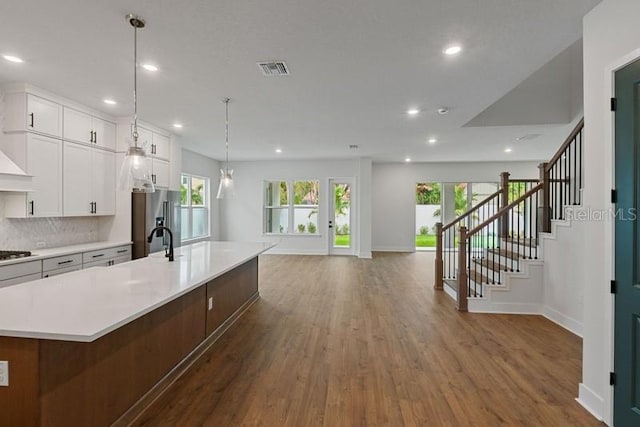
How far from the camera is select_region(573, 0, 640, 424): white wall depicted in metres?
2.02

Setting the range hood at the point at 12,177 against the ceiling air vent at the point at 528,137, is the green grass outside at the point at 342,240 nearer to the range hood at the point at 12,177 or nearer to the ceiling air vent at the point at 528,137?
the ceiling air vent at the point at 528,137

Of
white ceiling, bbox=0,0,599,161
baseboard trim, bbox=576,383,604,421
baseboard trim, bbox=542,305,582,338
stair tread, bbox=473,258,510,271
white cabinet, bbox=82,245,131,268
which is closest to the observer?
baseboard trim, bbox=576,383,604,421

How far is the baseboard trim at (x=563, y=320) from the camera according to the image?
356 centimetres

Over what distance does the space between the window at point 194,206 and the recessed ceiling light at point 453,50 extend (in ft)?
20.9

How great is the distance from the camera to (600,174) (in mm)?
2125

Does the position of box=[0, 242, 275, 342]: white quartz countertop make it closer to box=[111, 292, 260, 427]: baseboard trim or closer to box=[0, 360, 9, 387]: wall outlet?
box=[0, 360, 9, 387]: wall outlet

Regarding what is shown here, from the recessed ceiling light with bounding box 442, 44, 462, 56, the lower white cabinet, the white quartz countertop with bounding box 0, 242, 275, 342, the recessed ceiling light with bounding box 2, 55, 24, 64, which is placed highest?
the recessed ceiling light with bounding box 2, 55, 24, 64

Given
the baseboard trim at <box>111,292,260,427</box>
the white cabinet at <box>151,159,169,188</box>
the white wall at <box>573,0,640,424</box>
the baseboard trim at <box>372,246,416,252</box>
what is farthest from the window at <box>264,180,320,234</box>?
the white wall at <box>573,0,640,424</box>

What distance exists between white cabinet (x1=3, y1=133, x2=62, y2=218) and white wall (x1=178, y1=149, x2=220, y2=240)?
3.77m

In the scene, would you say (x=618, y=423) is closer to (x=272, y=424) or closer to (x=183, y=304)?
(x=272, y=424)

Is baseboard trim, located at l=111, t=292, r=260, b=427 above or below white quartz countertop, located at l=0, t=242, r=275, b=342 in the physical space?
below

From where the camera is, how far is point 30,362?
1526 millimetres

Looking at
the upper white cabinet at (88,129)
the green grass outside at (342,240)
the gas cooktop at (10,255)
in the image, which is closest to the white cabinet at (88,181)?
the upper white cabinet at (88,129)

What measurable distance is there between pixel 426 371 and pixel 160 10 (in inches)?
136
